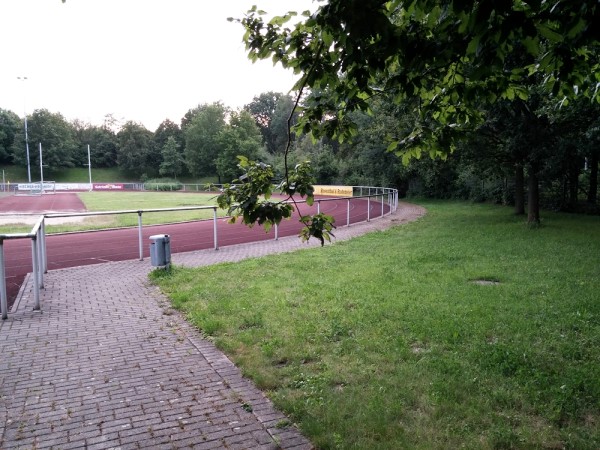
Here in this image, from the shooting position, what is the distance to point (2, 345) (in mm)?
5621

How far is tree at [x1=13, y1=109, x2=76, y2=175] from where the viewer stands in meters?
85.8

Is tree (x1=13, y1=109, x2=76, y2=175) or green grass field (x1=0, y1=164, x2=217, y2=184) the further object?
tree (x1=13, y1=109, x2=76, y2=175)

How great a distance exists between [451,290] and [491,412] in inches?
155

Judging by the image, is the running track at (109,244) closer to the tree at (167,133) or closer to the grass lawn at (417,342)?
the grass lawn at (417,342)

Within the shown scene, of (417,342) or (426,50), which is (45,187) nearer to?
(417,342)

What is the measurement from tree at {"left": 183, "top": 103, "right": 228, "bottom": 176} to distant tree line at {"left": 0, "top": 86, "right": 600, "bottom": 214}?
17 cm

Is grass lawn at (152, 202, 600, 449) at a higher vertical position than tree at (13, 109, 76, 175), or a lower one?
lower

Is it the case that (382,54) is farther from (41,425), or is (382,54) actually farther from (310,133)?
(41,425)

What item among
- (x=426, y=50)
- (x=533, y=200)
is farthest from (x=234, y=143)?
(x=426, y=50)

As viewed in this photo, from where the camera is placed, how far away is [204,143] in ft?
263

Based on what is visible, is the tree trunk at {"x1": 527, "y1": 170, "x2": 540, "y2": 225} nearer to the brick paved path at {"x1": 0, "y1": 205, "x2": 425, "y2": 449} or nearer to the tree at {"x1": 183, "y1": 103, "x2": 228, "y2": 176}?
the brick paved path at {"x1": 0, "y1": 205, "x2": 425, "y2": 449}

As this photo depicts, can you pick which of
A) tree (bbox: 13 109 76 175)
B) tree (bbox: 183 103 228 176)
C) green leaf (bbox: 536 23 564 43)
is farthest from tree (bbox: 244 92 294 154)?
green leaf (bbox: 536 23 564 43)

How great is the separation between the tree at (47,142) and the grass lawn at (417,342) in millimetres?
88527

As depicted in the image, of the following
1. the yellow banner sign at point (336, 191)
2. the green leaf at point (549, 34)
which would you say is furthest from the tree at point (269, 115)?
the green leaf at point (549, 34)
